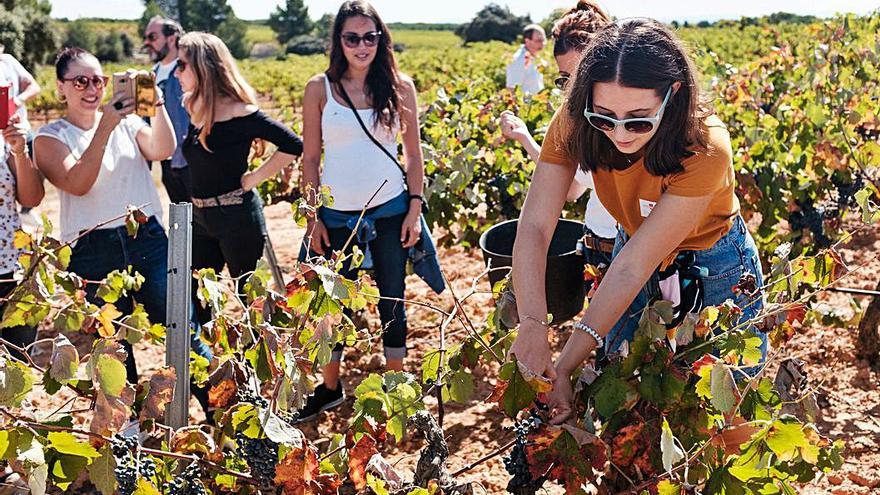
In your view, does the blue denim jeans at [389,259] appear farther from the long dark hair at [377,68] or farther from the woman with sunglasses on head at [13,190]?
the woman with sunglasses on head at [13,190]

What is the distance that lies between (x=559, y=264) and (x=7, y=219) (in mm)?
1997

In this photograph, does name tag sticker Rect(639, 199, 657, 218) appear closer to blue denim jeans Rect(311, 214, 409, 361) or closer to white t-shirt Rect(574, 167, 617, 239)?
white t-shirt Rect(574, 167, 617, 239)

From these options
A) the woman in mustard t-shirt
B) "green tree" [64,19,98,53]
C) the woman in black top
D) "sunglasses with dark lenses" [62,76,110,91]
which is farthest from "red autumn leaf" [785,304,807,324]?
"green tree" [64,19,98,53]

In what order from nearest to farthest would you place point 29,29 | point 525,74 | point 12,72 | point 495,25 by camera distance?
point 12,72 → point 525,74 → point 29,29 → point 495,25

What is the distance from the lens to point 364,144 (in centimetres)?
339

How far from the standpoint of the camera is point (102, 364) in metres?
1.71

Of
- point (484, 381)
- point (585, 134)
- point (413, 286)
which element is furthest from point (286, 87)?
point (585, 134)

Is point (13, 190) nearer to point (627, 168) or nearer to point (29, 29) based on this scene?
point (627, 168)

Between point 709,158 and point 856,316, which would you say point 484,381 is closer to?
point 856,316

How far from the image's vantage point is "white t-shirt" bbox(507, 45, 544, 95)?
870 centimetres

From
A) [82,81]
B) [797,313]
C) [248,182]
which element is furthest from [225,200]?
[797,313]

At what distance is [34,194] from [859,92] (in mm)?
4428

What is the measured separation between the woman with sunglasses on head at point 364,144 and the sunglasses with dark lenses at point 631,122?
1.60 m

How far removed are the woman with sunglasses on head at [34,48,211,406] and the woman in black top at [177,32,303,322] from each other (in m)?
0.22
